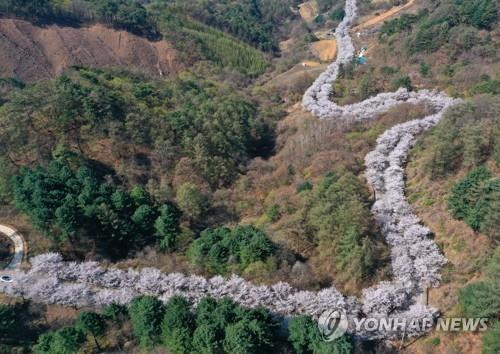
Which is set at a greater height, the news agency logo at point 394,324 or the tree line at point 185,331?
the news agency logo at point 394,324

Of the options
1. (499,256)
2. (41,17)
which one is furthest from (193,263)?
(41,17)

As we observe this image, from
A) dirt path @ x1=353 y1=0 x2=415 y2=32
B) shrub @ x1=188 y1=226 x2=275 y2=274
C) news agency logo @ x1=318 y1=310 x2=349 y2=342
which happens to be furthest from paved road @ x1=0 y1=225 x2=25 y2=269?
dirt path @ x1=353 y1=0 x2=415 y2=32

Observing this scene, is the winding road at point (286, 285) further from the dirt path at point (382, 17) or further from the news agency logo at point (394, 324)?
the dirt path at point (382, 17)

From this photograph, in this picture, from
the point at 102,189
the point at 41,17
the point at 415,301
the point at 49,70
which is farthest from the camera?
the point at 41,17

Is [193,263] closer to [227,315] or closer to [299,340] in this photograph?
[227,315]

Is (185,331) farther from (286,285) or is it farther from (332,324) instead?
(332,324)

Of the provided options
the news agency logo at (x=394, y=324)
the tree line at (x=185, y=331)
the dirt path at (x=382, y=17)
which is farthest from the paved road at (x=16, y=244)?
the dirt path at (x=382, y=17)
